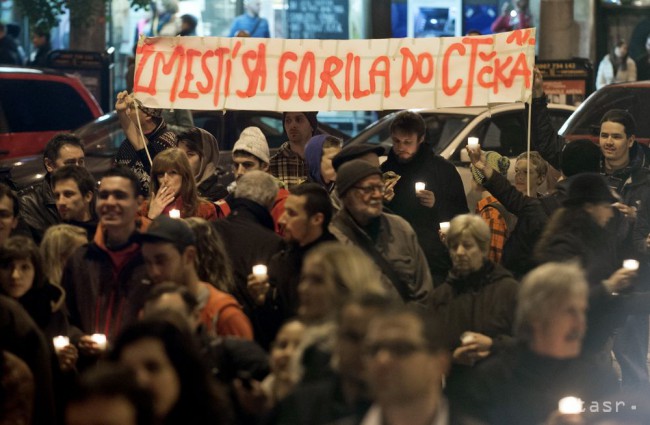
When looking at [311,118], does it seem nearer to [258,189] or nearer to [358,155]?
[358,155]

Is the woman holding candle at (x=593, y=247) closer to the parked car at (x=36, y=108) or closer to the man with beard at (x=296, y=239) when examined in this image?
the man with beard at (x=296, y=239)

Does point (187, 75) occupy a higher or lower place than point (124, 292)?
higher

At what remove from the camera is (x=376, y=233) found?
27.3 feet

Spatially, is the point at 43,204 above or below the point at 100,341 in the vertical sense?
above

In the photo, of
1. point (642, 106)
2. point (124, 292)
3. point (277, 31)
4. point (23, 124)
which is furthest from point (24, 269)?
point (277, 31)

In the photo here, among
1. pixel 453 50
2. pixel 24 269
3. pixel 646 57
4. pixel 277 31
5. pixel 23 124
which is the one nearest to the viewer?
pixel 24 269

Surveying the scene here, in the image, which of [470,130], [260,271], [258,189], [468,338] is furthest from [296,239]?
[470,130]

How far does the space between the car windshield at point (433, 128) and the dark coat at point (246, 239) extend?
6.90 metres

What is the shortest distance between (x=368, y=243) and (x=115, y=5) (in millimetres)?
20514

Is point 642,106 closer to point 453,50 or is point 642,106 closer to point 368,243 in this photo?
point 453,50

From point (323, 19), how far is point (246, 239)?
17.6m

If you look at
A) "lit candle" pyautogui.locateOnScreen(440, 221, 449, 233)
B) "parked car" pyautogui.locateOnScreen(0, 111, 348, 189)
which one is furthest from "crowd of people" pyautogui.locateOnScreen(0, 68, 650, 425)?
"parked car" pyautogui.locateOnScreen(0, 111, 348, 189)

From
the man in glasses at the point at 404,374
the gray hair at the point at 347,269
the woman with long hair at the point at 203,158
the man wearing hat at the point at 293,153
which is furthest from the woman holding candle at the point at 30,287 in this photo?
the man wearing hat at the point at 293,153

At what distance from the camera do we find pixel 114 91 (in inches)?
1030
